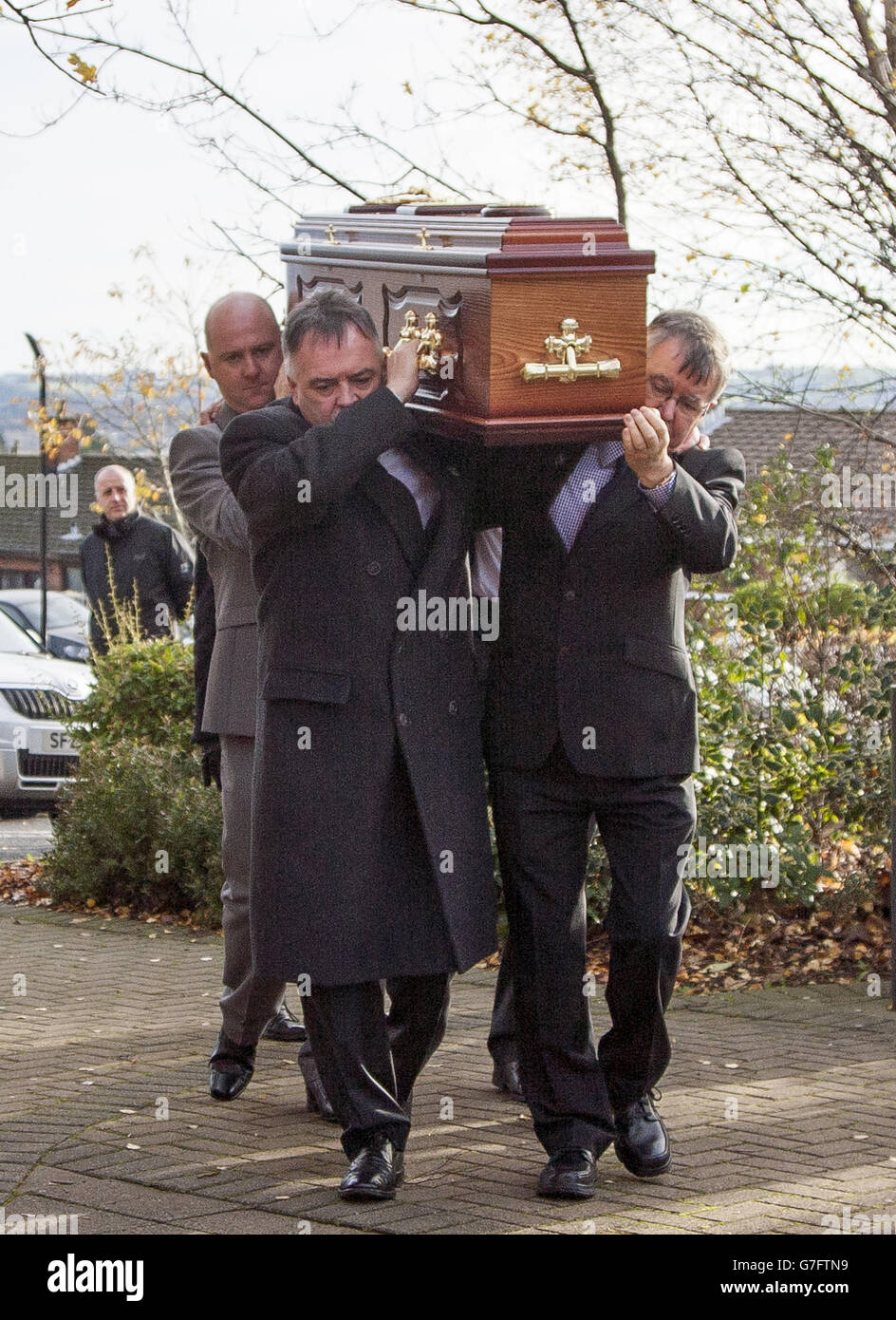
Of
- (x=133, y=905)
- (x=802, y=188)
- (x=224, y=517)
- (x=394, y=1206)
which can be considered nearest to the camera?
(x=394, y=1206)

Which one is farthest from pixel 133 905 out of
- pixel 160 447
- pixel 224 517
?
pixel 160 447

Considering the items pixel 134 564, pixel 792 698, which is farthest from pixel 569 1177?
pixel 134 564

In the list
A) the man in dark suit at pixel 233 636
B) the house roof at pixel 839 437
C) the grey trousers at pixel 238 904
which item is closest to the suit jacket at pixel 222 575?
the man in dark suit at pixel 233 636

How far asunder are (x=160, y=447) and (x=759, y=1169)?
20.0m

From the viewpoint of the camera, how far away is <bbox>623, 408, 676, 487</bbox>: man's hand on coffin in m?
4.16

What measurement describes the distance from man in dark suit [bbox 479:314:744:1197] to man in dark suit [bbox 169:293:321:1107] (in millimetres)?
1070

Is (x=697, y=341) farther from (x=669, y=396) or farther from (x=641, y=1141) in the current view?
(x=641, y=1141)

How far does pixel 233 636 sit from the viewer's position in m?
5.46

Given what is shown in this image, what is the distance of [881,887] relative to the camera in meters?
7.75

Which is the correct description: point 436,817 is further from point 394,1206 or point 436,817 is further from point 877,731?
point 877,731

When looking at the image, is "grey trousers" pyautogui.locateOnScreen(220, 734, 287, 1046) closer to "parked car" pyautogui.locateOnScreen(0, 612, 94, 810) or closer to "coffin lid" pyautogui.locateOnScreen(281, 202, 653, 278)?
"coffin lid" pyautogui.locateOnScreen(281, 202, 653, 278)

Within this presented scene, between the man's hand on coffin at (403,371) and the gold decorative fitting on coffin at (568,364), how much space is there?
32 centimetres

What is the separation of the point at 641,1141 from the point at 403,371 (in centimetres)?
199

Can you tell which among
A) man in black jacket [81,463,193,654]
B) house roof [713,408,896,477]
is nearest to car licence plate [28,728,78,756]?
man in black jacket [81,463,193,654]
